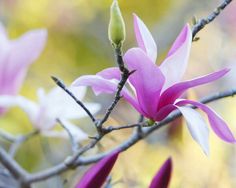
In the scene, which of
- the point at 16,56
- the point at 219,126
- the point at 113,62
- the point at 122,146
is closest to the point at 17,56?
the point at 16,56

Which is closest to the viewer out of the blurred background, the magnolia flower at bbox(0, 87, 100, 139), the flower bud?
the flower bud

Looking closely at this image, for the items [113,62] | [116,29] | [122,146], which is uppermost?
[116,29]

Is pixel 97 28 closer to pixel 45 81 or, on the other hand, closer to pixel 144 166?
pixel 45 81

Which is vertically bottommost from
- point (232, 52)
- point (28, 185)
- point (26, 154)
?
point (232, 52)

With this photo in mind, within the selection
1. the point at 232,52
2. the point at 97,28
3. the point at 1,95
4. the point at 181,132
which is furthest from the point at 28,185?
the point at 97,28

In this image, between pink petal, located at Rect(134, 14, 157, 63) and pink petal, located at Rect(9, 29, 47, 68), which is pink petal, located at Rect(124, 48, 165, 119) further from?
pink petal, located at Rect(9, 29, 47, 68)

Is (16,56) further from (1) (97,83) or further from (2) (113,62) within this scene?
(2) (113,62)

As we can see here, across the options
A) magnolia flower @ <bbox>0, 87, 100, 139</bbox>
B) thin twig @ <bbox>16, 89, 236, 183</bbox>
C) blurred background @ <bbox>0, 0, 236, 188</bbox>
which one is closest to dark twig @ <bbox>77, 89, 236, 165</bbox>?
thin twig @ <bbox>16, 89, 236, 183</bbox>
